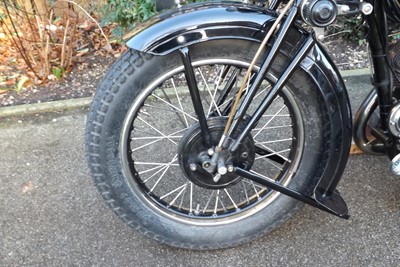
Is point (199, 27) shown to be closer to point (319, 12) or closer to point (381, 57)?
point (319, 12)

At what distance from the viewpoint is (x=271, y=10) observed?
5.82 feet

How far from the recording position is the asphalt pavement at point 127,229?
208 cm

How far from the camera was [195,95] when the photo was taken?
171cm

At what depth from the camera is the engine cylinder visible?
1.58 metres

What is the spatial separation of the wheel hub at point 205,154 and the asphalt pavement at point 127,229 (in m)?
0.44

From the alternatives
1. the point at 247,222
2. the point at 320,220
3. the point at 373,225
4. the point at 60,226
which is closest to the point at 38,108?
the point at 60,226

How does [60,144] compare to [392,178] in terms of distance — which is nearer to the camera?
[392,178]

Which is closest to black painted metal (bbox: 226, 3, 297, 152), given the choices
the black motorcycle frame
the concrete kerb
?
the black motorcycle frame

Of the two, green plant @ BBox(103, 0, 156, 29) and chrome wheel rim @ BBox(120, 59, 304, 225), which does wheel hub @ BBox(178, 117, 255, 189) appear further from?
green plant @ BBox(103, 0, 156, 29)

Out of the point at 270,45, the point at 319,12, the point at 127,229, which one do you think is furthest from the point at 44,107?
the point at 319,12

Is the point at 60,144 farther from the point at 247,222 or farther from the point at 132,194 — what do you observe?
the point at 247,222

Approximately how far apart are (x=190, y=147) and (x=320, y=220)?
83 centimetres

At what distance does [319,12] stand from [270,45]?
8.0 inches

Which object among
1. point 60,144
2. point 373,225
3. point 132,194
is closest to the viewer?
point 132,194
